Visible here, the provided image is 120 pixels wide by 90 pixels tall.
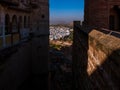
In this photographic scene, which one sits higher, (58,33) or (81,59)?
(58,33)

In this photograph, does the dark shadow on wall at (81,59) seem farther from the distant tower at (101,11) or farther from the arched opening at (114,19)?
the arched opening at (114,19)

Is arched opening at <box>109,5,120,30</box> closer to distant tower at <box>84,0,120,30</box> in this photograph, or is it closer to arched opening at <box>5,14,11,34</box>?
distant tower at <box>84,0,120,30</box>

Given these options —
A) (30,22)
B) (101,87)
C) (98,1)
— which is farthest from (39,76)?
(101,87)

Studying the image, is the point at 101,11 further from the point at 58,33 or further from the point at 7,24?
the point at 58,33

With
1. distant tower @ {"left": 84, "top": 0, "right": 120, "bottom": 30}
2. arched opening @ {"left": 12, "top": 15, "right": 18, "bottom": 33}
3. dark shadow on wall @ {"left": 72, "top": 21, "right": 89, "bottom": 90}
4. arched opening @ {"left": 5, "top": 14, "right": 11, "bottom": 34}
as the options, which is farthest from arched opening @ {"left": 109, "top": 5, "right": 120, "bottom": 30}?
arched opening @ {"left": 5, "top": 14, "right": 11, "bottom": 34}

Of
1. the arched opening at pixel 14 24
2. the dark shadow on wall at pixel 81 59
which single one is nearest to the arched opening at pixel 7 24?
the arched opening at pixel 14 24

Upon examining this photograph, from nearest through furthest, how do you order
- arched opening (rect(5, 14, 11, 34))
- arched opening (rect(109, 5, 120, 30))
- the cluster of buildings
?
arched opening (rect(5, 14, 11, 34)), arched opening (rect(109, 5, 120, 30)), the cluster of buildings

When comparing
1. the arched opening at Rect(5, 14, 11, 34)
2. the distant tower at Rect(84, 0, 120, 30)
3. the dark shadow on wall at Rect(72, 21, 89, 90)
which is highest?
the distant tower at Rect(84, 0, 120, 30)

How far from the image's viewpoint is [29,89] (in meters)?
24.0

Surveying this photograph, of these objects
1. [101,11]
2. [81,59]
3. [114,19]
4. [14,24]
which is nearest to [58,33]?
[114,19]

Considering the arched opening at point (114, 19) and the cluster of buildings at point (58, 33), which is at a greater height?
the arched opening at point (114, 19)

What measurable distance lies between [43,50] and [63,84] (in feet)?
17.7

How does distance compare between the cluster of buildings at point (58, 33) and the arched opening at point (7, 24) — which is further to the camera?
the cluster of buildings at point (58, 33)

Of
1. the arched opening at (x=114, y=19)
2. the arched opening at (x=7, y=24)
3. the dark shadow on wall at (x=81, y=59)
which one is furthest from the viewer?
the arched opening at (x=114, y=19)
